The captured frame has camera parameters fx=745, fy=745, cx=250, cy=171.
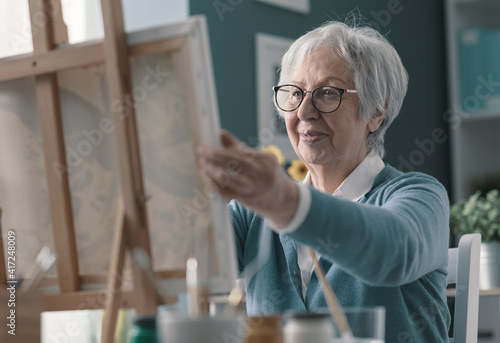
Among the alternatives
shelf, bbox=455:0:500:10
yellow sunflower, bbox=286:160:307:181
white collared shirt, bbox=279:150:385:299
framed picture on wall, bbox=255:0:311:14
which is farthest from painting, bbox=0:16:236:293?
shelf, bbox=455:0:500:10

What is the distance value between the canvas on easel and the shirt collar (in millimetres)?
636

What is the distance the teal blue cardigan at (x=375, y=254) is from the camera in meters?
1.00

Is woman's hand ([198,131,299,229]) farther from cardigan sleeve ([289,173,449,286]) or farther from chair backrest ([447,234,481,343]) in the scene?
chair backrest ([447,234,481,343])

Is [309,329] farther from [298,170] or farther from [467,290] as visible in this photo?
[298,170]

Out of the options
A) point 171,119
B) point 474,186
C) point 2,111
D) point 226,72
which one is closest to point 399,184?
point 171,119

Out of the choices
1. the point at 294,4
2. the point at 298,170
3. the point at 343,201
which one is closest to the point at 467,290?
the point at 343,201

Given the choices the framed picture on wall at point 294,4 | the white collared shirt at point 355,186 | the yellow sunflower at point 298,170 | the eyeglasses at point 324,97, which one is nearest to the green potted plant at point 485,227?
the yellow sunflower at point 298,170

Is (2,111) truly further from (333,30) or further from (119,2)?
(333,30)

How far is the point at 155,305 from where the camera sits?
94cm

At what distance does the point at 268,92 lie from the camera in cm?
284

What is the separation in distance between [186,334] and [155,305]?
0.19 meters

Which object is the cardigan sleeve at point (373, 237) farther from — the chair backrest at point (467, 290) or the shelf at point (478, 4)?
the shelf at point (478, 4)

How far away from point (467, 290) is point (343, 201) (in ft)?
1.76

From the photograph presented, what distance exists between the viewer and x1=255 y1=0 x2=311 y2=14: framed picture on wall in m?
2.90
